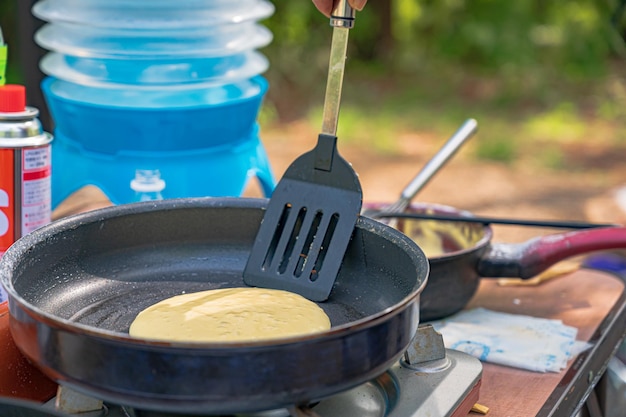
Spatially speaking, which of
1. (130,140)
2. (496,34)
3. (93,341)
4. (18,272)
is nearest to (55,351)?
(93,341)

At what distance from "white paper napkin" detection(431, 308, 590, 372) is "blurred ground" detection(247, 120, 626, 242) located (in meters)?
2.09

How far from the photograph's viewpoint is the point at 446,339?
119 centimetres

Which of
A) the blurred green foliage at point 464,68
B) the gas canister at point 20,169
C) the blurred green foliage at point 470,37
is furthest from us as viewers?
the blurred green foliage at point 470,37

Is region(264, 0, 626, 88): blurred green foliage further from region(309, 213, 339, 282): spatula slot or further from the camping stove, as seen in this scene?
the camping stove

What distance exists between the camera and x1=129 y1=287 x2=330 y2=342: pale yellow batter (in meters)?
0.87

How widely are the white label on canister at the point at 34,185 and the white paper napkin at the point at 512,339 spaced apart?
1.89 feet

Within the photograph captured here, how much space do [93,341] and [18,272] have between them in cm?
22

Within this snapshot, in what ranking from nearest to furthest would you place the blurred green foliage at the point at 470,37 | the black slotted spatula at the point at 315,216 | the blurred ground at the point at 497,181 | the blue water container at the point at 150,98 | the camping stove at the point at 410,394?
the camping stove at the point at 410,394 < the black slotted spatula at the point at 315,216 < the blue water container at the point at 150,98 < the blurred ground at the point at 497,181 < the blurred green foliage at the point at 470,37

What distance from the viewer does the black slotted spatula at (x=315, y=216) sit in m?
1.03

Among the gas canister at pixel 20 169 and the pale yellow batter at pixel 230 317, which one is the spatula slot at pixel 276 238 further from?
the gas canister at pixel 20 169

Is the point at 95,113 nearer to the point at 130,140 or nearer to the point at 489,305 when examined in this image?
the point at 130,140

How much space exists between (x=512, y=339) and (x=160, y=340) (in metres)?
0.67

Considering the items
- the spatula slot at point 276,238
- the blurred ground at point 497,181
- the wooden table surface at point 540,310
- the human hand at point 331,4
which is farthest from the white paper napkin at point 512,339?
the blurred ground at point 497,181

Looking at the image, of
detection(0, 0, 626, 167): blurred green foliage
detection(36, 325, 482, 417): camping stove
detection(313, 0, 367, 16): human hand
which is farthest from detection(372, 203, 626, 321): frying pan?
detection(0, 0, 626, 167): blurred green foliage
